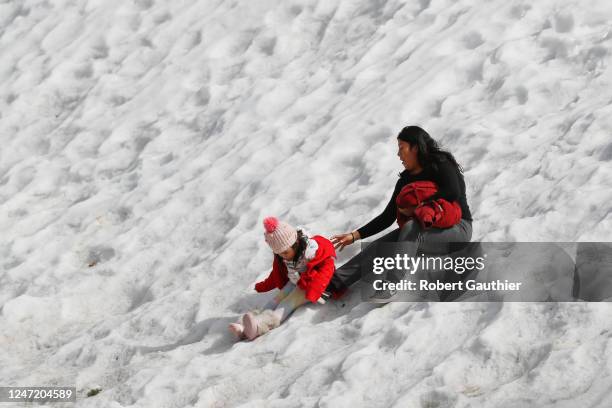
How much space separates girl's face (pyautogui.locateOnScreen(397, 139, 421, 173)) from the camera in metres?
5.99

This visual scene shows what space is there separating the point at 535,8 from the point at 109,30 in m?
5.99

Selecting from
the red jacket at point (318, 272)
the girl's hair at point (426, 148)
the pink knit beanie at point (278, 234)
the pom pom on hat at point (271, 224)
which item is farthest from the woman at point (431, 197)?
the pom pom on hat at point (271, 224)

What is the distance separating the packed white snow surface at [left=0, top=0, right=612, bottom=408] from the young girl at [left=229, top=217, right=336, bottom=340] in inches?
4.7

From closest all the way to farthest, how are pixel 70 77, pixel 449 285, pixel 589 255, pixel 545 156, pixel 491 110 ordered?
pixel 589 255 → pixel 449 285 → pixel 545 156 → pixel 491 110 → pixel 70 77

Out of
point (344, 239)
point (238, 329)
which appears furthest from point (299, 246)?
point (238, 329)

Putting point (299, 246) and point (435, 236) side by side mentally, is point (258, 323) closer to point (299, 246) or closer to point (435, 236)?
point (299, 246)

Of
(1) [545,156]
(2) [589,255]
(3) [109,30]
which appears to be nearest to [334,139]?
(1) [545,156]

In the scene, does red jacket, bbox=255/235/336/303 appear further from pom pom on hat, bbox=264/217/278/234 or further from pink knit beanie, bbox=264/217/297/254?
pom pom on hat, bbox=264/217/278/234

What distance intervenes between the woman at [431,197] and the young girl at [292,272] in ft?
0.59

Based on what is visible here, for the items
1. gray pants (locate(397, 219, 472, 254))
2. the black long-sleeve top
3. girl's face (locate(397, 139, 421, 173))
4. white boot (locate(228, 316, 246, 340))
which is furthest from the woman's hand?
white boot (locate(228, 316, 246, 340))

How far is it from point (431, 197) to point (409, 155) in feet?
1.26

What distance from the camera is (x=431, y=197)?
5863mm

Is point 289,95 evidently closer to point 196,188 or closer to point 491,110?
point 196,188

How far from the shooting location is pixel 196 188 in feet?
27.1
